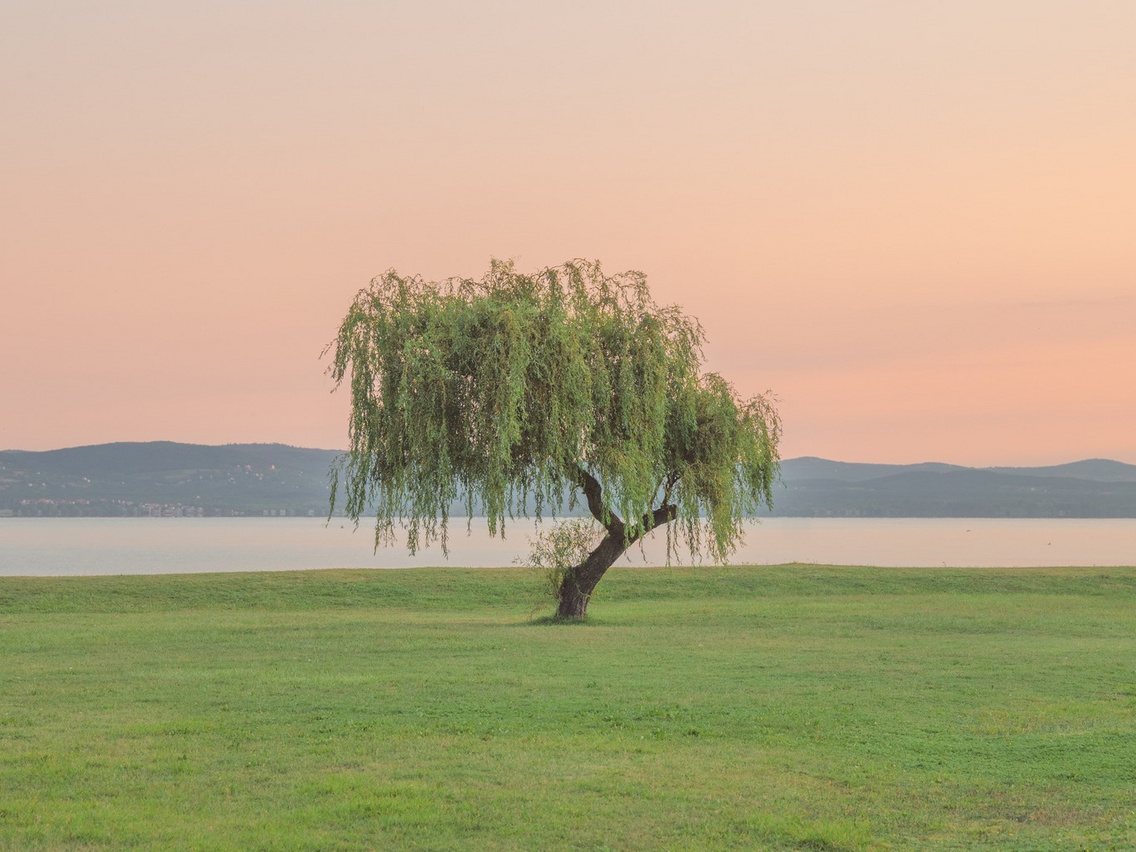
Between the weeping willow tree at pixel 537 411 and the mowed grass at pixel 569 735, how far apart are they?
3119mm

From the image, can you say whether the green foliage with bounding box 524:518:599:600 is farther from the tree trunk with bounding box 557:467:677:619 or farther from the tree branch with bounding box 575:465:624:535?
the tree branch with bounding box 575:465:624:535

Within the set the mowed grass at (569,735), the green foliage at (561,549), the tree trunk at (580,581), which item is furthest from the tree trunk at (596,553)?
the mowed grass at (569,735)

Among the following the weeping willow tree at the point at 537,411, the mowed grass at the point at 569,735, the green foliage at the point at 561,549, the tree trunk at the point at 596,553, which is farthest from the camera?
the green foliage at the point at 561,549

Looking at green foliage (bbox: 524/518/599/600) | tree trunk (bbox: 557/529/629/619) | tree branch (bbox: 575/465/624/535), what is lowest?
tree trunk (bbox: 557/529/629/619)

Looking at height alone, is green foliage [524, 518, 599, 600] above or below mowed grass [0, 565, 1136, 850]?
above

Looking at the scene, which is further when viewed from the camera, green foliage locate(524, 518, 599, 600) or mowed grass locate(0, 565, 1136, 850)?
green foliage locate(524, 518, 599, 600)

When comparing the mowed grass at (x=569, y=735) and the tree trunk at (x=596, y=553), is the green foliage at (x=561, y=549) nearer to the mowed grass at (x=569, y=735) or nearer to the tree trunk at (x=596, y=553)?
the tree trunk at (x=596, y=553)

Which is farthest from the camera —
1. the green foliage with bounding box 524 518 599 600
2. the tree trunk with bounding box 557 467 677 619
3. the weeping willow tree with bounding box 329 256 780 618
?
the green foliage with bounding box 524 518 599 600

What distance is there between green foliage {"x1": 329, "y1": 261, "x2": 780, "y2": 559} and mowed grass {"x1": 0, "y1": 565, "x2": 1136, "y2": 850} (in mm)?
3264

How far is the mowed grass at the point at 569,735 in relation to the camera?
9.85 meters

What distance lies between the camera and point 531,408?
27812mm

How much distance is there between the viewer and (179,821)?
9875 millimetres

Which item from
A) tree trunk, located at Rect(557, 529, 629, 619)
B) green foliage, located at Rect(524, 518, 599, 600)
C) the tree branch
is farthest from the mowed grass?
the tree branch

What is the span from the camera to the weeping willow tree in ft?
89.6
